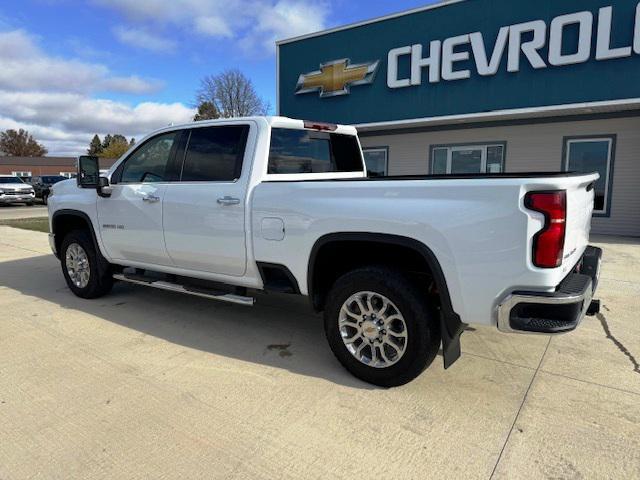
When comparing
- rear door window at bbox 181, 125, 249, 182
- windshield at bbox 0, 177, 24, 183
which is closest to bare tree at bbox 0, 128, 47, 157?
A: windshield at bbox 0, 177, 24, 183

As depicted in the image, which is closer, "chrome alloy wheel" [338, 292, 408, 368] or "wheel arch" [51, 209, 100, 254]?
"chrome alloy wheel" [338, 292, 408, 368]

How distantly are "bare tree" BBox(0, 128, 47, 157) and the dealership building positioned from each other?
321 feet

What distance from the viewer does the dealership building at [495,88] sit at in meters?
10.1

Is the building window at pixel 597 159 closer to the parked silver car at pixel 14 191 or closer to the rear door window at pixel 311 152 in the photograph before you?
the rear door window at pixel 311 152

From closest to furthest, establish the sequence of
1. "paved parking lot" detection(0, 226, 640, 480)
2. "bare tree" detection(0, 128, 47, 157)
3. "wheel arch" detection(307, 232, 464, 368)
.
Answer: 1. "paved parking lot" detection(0, 226, 640, 480)
2. "wheel arch" detection(307, 232, 464, 368)
3. "bare tree" detection(0, 128, 47, 157)

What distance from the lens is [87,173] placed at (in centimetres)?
490

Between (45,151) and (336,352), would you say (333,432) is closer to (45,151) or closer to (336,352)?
(336,352)

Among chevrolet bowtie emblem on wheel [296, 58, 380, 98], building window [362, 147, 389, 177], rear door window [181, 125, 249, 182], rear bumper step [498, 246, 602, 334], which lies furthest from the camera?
building window [362, 147, 389, 177]

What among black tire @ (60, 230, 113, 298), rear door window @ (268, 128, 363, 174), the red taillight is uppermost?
rear door window @ (268, 128, 363, 174)

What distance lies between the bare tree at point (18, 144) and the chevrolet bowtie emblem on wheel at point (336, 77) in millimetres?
96416

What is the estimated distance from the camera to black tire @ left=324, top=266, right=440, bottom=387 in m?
3.02

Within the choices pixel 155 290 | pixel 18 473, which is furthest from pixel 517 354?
pixel 155 290

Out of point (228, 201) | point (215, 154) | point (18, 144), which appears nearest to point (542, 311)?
point (228, 201)

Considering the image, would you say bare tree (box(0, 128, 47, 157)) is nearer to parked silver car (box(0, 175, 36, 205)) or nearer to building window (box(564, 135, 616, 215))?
parked silver car (box(0, 175, 36, 205))
